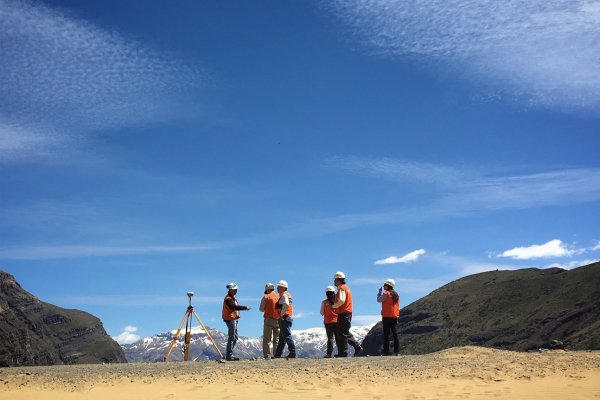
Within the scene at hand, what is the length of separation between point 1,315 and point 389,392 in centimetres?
17250

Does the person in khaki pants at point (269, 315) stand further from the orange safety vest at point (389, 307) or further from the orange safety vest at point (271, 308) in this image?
the orange safety vest at point (389, 307)

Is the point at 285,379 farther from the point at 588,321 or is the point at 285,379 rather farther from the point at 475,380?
the point at 588,321

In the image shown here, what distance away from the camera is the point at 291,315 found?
19062mm

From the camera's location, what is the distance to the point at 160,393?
47.1 feet

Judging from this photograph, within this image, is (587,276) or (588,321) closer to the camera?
(588,321)

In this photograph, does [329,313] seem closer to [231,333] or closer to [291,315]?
[291,315]

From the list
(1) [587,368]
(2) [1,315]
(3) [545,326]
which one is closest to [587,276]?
(3) [545,326]

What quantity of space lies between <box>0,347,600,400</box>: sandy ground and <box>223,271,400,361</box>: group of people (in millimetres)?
1966

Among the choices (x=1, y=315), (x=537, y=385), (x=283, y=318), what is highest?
(x=1, y=315)

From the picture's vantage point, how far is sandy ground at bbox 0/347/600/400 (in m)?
13.6

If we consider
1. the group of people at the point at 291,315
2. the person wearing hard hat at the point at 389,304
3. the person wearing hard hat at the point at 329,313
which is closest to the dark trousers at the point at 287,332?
the group of people at the point at 291,315

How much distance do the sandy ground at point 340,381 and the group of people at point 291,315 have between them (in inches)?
77.4

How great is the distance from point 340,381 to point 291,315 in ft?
15.8

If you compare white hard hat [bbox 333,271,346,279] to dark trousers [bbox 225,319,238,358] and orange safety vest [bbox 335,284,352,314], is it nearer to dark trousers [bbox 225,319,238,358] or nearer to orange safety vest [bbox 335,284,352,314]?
orange safety vest [bbox 335,284,352,314]
